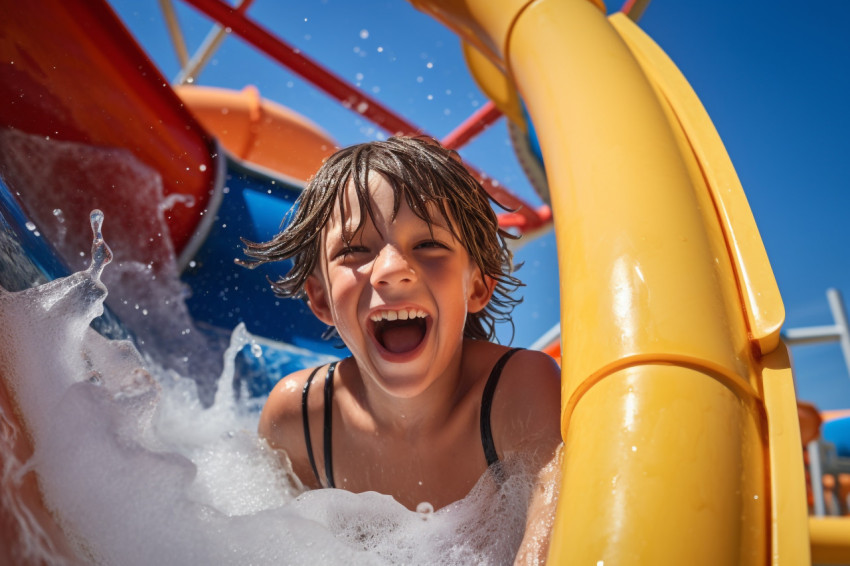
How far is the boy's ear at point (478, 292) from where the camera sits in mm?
922

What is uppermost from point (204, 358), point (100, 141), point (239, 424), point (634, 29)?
point (634, 29)

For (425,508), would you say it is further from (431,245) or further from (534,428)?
(431,245)

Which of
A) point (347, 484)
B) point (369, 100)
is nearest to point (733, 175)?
point (347, 484)

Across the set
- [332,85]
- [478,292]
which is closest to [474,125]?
[332,85]

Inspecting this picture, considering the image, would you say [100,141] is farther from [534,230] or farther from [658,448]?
[534,230]

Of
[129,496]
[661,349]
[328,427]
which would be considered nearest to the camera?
[661,349]

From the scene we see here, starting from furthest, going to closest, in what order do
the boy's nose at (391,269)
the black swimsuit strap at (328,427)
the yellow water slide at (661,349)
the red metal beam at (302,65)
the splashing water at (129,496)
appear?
the red metal beam at (302,65) → the black swimsuit strap at (328,427) → the boy's nose at (391,269) → the splashing water at (129,496) → the yellow water slide at (661,349)

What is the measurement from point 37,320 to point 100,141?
64 cm

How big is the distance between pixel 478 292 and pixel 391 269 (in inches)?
8.4

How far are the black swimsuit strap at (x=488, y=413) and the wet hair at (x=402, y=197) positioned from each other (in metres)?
0.14

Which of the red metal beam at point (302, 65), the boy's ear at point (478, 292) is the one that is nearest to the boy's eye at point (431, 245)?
the boy's ear at point (478, 292)

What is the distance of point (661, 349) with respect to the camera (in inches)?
19.2

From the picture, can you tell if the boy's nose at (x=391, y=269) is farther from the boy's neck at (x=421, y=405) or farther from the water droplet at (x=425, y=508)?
the water droplet at (x=425, y=508)

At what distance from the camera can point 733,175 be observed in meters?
0.68
